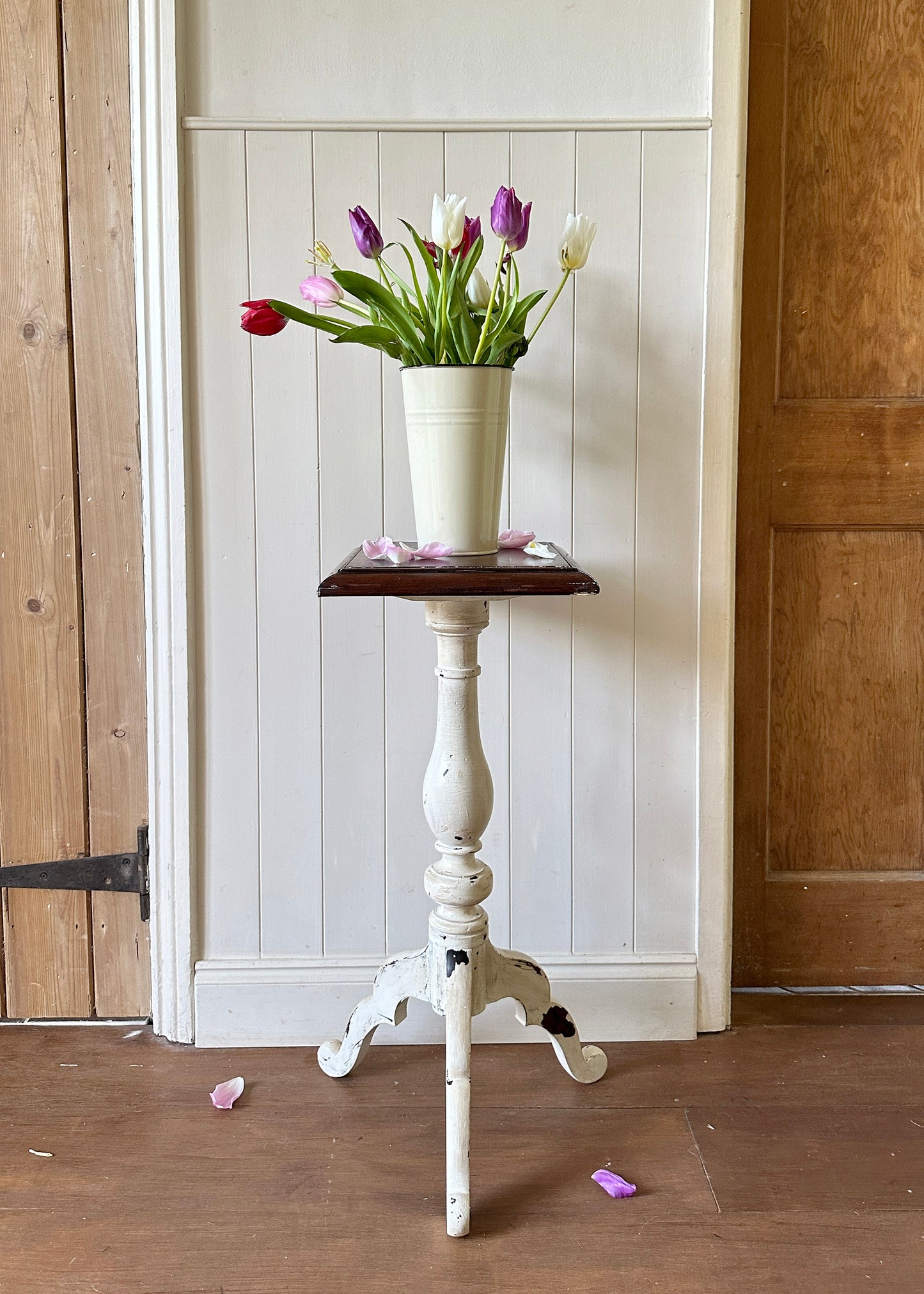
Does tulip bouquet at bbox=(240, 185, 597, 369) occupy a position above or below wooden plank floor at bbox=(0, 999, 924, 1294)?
above

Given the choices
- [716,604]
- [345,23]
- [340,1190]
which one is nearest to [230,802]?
[340,1190]

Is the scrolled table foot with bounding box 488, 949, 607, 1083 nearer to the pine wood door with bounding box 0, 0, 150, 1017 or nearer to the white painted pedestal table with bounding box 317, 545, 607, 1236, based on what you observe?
the white painted pedestal table with bounding box 317, 545, 607, 1236

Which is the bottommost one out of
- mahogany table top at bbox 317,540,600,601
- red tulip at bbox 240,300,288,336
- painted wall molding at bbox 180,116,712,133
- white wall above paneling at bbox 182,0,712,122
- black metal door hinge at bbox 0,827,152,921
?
black metal door hinge at bbox 0,827,152,921

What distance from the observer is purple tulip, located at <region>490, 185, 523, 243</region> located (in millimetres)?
1256

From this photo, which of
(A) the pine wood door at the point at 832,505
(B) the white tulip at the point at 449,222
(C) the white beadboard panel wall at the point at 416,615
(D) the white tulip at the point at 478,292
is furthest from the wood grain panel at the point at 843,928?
(B) the white tulip at the point at 449,222

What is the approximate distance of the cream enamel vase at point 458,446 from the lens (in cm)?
128

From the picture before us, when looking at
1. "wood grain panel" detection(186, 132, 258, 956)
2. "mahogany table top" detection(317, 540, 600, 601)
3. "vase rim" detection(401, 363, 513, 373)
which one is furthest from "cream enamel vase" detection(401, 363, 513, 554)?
"wood grain panel" detection(186, 132, 258, 956)

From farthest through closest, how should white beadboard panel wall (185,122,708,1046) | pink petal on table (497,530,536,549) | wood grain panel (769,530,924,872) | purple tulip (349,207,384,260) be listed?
wood grain panel (769,530,924,872) < white beadboard panel wall (185,122,708,1046) < pink petal on table (497,530,536,549) < purple tulip (349,207,384,260)

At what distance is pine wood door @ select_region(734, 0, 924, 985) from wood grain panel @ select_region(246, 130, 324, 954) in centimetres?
75

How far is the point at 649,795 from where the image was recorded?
169 cm

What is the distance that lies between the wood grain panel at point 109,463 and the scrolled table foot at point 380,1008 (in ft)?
1.31

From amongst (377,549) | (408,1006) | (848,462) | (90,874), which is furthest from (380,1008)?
(848,462)

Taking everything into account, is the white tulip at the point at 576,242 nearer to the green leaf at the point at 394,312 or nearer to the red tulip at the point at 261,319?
the green leaf at the point at 394,312

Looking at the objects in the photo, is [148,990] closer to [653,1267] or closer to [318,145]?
[653,1267]
